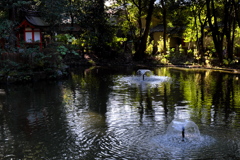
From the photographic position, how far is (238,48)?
35438mm

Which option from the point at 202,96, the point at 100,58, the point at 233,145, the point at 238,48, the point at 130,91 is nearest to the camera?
the point at 233,145

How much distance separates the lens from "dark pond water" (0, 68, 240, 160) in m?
6.99

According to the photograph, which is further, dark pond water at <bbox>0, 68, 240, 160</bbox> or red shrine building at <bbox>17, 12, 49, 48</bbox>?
red shrine building at <bbox>17, 12, 49, 48</bbox>

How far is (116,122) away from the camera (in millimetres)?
9445

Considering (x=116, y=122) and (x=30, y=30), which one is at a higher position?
(x=30, y=30)

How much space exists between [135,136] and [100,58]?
31.2 m

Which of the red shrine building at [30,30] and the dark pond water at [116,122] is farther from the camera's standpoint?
the red shrine building at [30,30]

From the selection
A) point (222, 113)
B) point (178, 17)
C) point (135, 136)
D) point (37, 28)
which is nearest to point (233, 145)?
point (135, 136)

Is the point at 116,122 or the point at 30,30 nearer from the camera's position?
the point at 116,122

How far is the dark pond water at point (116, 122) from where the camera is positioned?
699 centimetres

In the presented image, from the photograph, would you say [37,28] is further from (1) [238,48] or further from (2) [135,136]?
(1) [238,48]

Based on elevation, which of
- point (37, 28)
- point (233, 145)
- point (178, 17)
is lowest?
point (233, 145)

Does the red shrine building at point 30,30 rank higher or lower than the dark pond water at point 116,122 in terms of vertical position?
higher

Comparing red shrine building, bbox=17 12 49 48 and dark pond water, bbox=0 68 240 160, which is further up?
red shrine building, bbox=17 12 49 48
